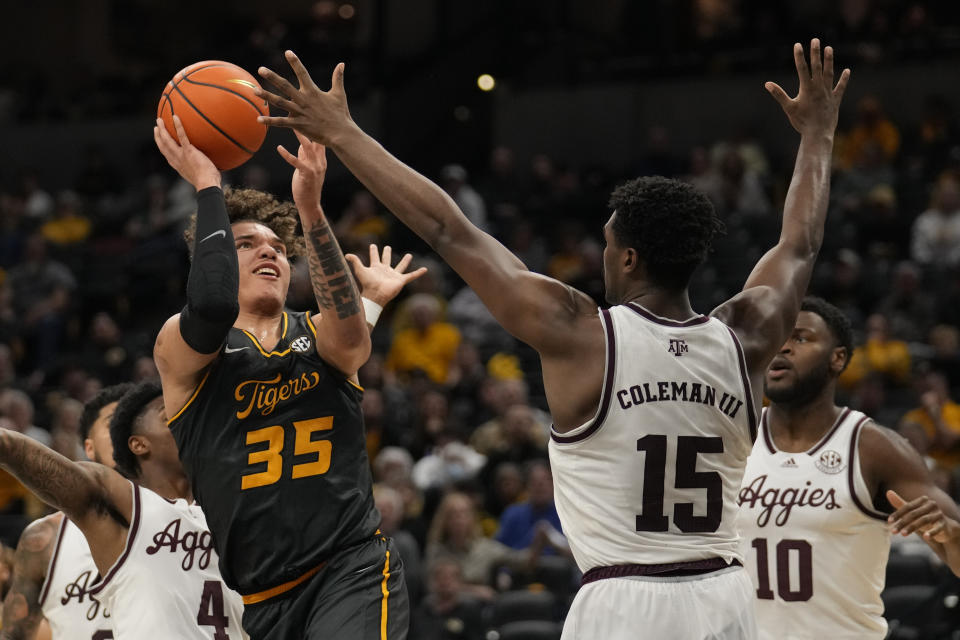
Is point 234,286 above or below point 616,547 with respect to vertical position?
above

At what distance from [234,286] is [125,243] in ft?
43.6

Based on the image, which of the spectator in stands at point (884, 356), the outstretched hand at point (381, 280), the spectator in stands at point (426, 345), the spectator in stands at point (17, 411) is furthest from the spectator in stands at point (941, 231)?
the outstretched hand at point (381, 280)

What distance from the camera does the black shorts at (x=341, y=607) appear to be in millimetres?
4504

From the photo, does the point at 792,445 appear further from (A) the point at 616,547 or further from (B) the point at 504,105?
(B) the point at 504,105

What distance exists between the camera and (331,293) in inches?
185

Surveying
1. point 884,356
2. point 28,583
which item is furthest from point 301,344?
point 884,356

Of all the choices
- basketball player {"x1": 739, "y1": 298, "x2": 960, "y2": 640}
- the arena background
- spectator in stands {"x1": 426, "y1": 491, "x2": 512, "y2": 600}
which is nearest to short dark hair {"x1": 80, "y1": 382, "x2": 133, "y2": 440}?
basketball player {"x1": 739, "y1": 298, "x2": 960, "y2": 640}

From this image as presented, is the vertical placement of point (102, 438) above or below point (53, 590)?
above

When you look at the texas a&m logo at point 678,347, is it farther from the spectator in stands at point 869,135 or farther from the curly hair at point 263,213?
the spectator in stands at point 869,135

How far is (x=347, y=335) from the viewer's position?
4.69m

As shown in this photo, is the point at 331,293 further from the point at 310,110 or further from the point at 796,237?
the point at 796,237

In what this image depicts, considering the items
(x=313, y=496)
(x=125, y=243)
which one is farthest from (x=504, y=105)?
(x=313, y=496)

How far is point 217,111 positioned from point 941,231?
10.3 meters

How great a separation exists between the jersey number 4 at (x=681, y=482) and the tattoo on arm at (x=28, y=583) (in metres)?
2.43
